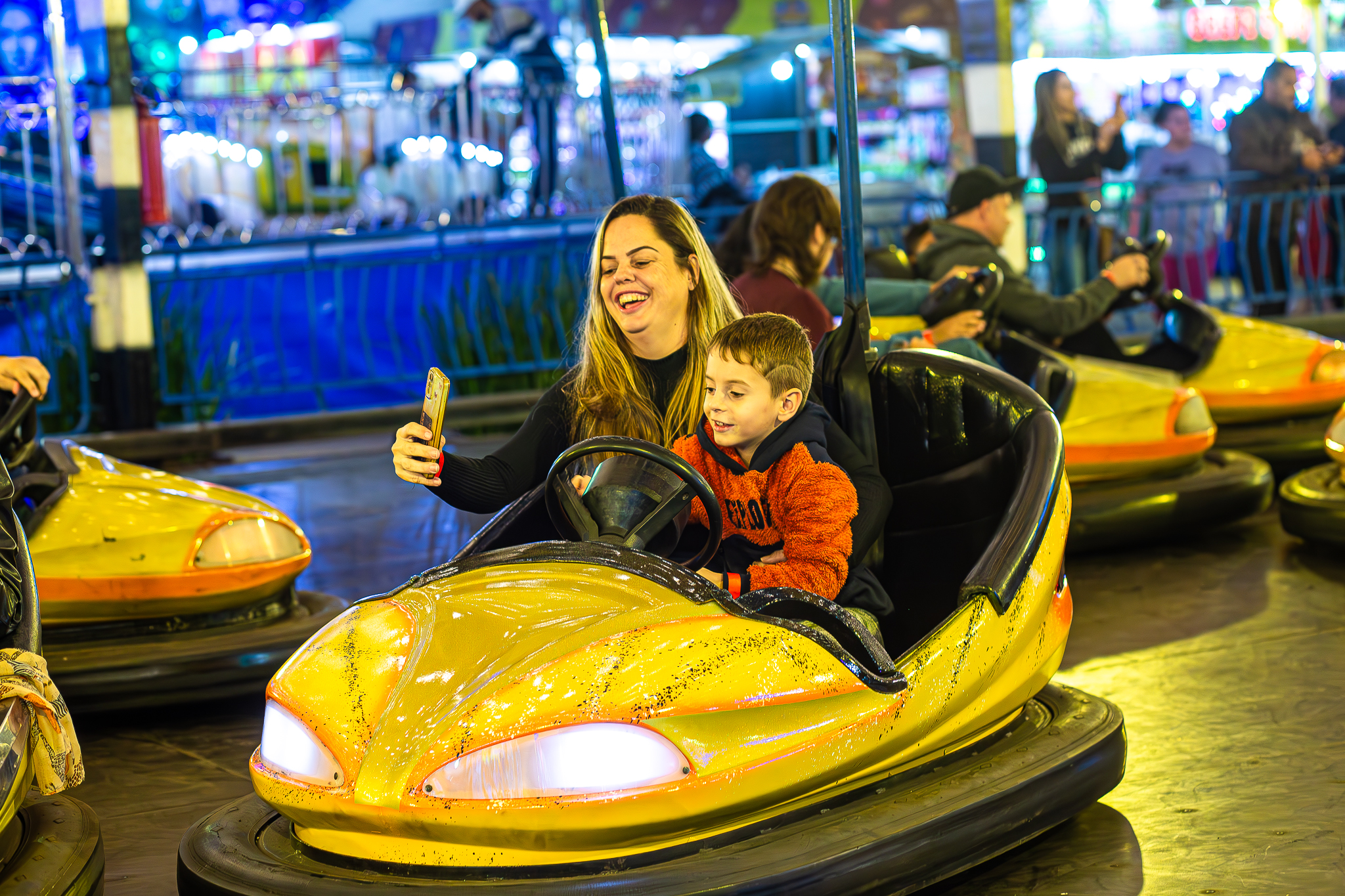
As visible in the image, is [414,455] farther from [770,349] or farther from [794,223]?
[794,223]

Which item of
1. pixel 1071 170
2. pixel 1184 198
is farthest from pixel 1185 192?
pixel 1071 170

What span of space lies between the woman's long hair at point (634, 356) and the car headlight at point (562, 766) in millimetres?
730

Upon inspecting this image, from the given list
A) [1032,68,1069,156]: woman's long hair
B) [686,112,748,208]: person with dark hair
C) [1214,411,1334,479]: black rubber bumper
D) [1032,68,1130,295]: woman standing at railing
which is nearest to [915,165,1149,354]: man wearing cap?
[1214,411,1334,479]: black rubber bumper

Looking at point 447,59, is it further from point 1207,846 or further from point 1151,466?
point 1207,846

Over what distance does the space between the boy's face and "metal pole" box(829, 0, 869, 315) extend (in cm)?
28

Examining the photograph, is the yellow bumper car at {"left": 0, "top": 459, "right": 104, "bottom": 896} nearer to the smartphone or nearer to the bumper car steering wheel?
the smartphone

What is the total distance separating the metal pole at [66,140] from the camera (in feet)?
18.8

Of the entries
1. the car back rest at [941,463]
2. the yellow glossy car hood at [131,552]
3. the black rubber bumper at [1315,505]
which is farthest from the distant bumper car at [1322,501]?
the yellow glossy car hood at [131,552]

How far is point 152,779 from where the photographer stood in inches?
94.0

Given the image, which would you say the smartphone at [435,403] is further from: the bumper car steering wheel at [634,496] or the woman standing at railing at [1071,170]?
the woman standing at railing at [1071,170]

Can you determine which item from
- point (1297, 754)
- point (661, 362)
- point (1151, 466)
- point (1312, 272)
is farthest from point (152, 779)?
point (1312, 272)

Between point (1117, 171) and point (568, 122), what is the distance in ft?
8.85

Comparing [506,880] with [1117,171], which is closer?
[506,880]

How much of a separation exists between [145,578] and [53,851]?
0.98m
